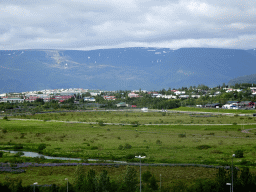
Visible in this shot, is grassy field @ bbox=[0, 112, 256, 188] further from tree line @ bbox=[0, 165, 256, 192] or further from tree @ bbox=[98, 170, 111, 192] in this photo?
tree @ bbox=[98, 170, 111, 192]

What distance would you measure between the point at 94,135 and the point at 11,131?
1876cm

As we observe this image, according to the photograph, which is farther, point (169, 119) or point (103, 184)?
point (169, 119)

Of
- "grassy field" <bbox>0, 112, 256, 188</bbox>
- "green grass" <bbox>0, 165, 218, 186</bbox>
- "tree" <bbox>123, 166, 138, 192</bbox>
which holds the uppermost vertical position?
"tree" <bbox>123, 166, 138, 192</bbox>

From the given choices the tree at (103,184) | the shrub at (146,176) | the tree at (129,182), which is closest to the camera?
the tree at (103,184)

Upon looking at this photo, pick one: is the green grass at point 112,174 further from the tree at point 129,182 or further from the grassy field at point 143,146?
the tree at point 129,182

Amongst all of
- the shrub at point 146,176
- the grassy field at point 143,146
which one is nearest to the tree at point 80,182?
the grassy field at point 143,146

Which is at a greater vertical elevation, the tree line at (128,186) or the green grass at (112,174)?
the tree line at (128,186)

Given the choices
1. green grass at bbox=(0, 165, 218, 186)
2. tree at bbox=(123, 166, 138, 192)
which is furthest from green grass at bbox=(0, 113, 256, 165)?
tree at bbox=(123, 166, 138, 192)

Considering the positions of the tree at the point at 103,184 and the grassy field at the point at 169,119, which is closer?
the tree at the point at 103,184

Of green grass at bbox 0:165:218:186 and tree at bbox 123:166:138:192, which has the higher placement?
tree at bbox 123:166:138:192

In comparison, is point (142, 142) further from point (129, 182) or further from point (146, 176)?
point (129, 182)

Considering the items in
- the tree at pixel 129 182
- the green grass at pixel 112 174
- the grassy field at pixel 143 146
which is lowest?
the green grass at pixel 112 174

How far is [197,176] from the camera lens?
30766 millimetres

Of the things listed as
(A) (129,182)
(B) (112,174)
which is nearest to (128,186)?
(A) (129,182)
